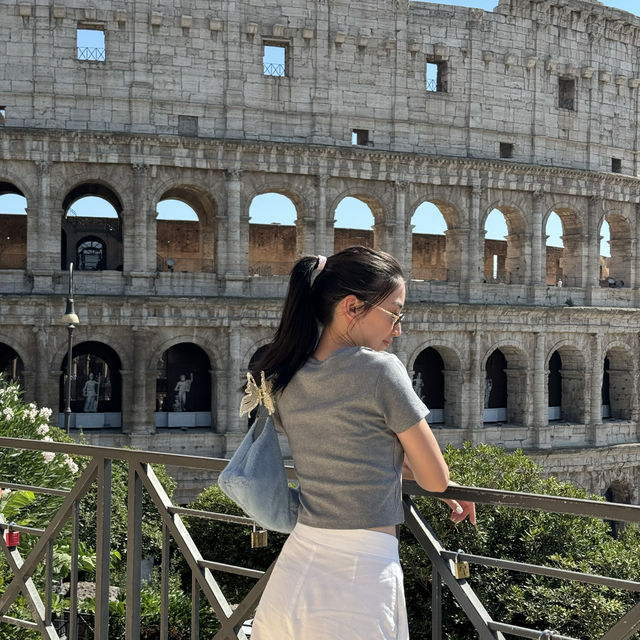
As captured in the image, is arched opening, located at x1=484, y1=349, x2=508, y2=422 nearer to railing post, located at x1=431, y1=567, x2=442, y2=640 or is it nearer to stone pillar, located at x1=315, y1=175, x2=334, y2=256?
stone pillar, located at x1=315, y1=175, x2=334, y2=256

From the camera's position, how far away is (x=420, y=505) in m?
14.0

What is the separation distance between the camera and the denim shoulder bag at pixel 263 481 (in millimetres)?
3299

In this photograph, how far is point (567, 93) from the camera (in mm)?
29188

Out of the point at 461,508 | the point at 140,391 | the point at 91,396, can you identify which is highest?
the point at 461,508

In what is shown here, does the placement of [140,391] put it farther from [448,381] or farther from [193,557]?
[193,557]

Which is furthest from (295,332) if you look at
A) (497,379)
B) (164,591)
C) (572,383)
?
(572,383)

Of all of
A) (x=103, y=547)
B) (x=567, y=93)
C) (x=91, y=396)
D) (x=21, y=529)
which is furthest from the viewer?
(x=567, y=93)

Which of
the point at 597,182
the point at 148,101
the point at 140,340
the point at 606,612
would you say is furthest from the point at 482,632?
the point at 597,182

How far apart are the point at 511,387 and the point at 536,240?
4.54m

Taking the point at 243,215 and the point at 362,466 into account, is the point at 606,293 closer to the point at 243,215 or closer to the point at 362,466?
the point at 243,215

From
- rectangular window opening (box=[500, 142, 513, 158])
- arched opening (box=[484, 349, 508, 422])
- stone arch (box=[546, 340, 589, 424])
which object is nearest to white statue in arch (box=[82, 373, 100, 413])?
arched opening (box=[484, 349, 508, 422])

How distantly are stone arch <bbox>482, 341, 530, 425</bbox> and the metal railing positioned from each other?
22.6 meters

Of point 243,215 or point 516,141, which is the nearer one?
point 243,215

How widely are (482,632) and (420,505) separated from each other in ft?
35.8
